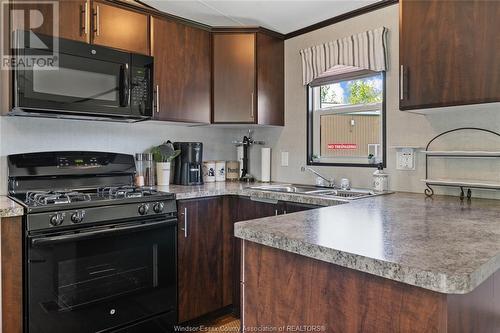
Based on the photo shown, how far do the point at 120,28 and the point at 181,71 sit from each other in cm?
50

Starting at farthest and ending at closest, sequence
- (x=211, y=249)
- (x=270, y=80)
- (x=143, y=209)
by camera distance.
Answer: (x=270, y=80)
(x=211, y=249)
(x=143, y=209)

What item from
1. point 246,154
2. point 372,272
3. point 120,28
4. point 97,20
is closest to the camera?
point 372,272

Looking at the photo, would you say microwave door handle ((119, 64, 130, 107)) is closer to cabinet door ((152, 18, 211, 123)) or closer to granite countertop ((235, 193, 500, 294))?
cabinet door ((152, 18, 211, 123))

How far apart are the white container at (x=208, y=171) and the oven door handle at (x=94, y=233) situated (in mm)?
866

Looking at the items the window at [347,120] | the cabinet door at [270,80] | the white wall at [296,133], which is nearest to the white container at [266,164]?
the white wall at [296,133]

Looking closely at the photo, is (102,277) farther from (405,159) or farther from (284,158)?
(405,159)

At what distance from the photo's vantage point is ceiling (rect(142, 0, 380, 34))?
250 cm

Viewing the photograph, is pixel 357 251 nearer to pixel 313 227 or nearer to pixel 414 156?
pixel 313 227

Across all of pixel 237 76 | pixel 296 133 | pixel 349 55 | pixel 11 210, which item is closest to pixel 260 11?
pixel 237 76

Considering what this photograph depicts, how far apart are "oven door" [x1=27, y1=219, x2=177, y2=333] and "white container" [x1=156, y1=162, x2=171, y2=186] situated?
576 mm

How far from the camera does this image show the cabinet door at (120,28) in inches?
86.2

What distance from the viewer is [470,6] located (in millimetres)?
1622

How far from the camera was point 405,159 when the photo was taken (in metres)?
2.26

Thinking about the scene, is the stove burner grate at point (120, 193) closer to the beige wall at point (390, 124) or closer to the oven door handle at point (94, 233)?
the oven door handle at point (94, 233)
